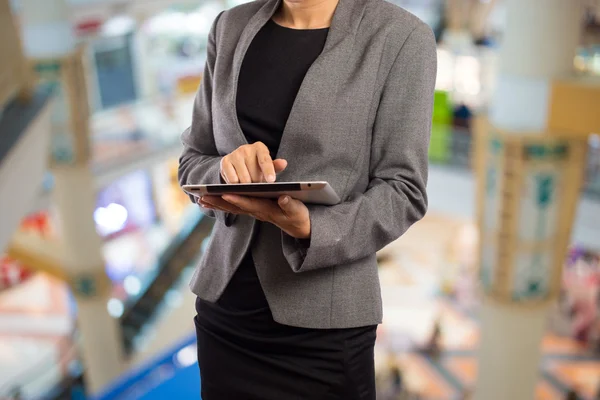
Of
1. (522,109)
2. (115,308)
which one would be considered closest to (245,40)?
(522,109)

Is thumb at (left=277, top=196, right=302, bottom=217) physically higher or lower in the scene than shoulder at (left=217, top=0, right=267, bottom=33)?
lower

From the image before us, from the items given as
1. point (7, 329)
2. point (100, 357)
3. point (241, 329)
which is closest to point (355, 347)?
point (241, 329)

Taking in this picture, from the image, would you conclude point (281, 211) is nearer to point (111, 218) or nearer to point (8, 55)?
point (8, 55)

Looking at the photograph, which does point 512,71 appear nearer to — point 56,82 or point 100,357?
point 56,82

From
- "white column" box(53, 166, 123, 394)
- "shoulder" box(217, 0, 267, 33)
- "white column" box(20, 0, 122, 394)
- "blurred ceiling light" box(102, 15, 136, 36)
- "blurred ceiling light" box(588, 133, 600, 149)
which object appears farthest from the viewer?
"blurred ceiling light" box(102, 15, 136, 36)

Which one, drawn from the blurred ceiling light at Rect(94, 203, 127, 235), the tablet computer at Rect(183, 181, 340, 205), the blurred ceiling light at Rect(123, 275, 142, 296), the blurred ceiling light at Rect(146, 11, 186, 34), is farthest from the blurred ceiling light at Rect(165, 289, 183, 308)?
the tablet computer at Rect(183, 181, 340, 205)

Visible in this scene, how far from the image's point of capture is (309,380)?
1255 millimetres

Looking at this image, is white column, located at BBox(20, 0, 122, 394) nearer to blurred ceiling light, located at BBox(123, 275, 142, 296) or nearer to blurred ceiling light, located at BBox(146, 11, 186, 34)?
blurred ceiling light, located at BBox(123, 275, 142, 296)

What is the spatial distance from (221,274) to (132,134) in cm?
1010

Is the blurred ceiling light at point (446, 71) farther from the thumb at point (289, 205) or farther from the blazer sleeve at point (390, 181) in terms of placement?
the thumb at point (289, 205)

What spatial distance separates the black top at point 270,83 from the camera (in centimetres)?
121

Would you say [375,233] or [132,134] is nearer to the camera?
[375,233]

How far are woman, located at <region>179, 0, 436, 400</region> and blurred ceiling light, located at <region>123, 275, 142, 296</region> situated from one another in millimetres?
9909

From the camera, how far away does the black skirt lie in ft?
4.06
